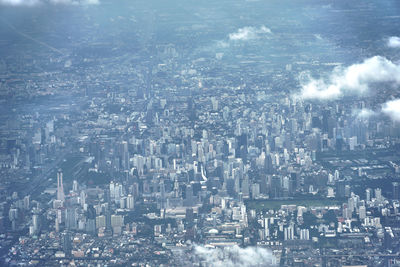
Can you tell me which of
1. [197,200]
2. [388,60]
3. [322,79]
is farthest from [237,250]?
[388,60]

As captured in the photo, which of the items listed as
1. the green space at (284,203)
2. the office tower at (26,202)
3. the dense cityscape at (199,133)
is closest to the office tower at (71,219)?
the dense cityscape at (199,133)

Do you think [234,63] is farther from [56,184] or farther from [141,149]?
[56,184]

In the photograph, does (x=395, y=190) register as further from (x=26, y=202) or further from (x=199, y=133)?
(x=26, y=202)

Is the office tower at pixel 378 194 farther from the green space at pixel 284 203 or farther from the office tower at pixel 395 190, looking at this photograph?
the green space at pixel 284 203

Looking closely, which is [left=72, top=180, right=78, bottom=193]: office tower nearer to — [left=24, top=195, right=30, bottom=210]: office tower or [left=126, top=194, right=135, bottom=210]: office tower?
[left=24, top=195, right=30, bottom=210]: office tower

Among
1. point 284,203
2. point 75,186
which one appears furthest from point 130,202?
point 284,203

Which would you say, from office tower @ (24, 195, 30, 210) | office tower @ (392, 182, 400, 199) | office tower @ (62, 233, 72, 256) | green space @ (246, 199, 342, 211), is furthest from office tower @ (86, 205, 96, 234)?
office tower @ (392, 182, 400, 199)
